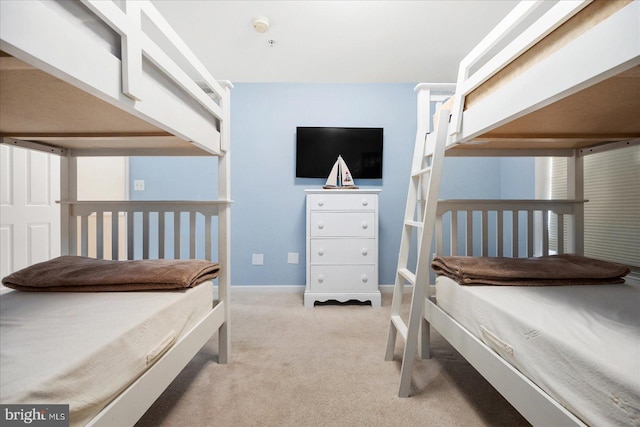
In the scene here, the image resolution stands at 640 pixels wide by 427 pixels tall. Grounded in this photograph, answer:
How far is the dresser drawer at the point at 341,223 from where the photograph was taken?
9.37ft

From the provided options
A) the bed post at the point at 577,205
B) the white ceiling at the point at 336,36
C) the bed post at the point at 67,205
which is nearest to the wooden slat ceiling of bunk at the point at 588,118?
the bed post at the point at 577,205

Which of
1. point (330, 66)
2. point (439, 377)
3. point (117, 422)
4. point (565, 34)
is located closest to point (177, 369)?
point (117, 422)

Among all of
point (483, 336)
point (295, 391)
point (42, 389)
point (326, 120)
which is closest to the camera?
point (42, 389)

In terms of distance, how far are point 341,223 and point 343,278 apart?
18.6 inches

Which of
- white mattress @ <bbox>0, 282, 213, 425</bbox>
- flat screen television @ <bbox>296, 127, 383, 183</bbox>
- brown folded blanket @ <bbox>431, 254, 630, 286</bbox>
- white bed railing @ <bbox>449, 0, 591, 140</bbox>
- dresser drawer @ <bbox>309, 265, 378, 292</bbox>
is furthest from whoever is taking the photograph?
flat screen television @ <bbox>296, 127, 383, 183</bbox>

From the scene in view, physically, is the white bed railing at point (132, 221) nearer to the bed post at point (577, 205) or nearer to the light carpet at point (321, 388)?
the light carpet at point (321, 388)

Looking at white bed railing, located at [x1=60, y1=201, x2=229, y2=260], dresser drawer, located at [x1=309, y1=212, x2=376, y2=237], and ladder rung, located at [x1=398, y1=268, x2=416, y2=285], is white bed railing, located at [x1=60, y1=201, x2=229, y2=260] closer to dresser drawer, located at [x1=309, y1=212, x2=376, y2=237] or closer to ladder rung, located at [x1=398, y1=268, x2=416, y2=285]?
ladder rung, located at [x1=398, y1=268, x2=416, y2=285]

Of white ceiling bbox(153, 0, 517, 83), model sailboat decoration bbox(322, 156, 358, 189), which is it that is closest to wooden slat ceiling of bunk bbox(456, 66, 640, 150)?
white ceiling bbox(153, 0, 517, 83)

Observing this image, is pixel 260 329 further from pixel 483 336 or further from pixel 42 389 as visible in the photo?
pixel 42 389

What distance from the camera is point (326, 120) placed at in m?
3.28

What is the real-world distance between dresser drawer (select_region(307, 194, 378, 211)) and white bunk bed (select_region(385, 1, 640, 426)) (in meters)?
0.97

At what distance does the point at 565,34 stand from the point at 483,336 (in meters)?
0.89

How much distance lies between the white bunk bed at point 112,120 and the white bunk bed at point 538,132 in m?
0.97

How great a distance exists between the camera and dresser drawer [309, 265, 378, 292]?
9.31ft
